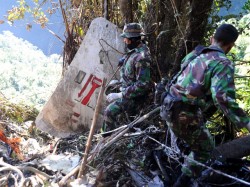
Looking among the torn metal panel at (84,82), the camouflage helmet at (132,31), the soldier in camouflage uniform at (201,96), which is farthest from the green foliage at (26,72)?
the soldier in camouflage uniform at (201,96)

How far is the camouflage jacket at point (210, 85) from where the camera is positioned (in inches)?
95.2

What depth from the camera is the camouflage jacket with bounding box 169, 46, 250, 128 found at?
2418 mm

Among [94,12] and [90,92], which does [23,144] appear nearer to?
[90,92]

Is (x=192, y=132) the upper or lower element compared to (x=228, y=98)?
lower

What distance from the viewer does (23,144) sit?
488 centimetres

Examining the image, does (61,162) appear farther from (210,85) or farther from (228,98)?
(228,98)

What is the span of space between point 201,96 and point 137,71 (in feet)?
4.56

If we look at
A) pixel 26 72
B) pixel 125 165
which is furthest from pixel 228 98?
pixel 26 72

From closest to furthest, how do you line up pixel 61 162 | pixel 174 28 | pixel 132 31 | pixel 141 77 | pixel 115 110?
pixel 61 162 < pixel 141 77 < pixel 132 31 < pixel 115 110 < pixel 174 28

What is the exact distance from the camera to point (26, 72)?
14.9 m

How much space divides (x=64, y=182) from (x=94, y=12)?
3700mm

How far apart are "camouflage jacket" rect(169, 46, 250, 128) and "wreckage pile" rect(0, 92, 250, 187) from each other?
0.50 meters

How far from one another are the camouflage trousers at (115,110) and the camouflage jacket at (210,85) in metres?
1.32

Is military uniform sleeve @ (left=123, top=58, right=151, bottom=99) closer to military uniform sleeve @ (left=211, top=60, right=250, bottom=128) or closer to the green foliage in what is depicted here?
military uniform sleeve @ (left=211, top=60, right=250, bottom=128)
